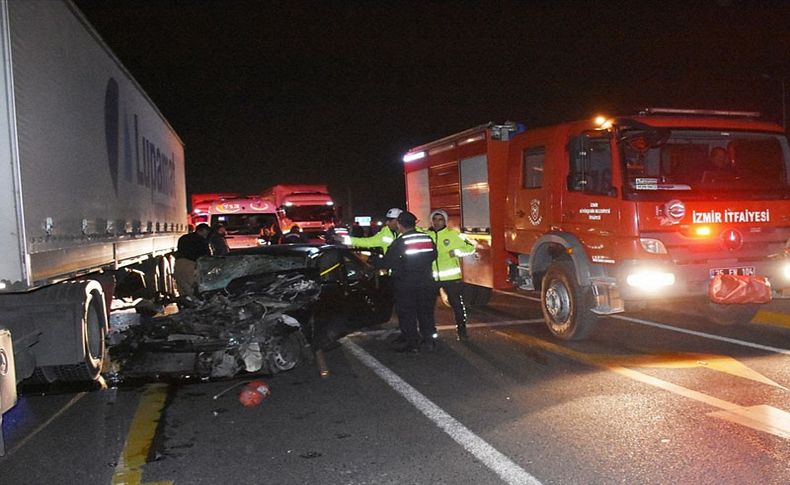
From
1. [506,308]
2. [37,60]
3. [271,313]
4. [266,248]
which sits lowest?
[506,308]

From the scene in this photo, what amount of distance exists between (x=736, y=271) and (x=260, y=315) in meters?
5.06

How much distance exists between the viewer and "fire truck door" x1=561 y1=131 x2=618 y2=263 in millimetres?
7992

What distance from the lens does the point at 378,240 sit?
9.06 meters

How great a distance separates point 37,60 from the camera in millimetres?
5957

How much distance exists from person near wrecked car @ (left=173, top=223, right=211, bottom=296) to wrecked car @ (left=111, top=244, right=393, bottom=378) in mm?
3655

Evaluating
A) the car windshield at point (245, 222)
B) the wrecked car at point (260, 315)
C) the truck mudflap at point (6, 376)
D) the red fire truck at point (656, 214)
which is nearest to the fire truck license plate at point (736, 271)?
the red fire truck at point (656, 214)

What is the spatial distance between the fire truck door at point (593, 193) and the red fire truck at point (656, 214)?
0.5 inches

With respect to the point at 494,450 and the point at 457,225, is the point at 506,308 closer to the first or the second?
the point at 457,225

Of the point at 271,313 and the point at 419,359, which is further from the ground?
the point at 271,313

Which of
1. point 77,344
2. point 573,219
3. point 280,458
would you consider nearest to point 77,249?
point 77,344

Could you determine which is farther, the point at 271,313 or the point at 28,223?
the point at 271,313

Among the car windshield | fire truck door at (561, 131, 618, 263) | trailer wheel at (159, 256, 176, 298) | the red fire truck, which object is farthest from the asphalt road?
the car windshield

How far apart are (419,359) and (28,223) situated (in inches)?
167

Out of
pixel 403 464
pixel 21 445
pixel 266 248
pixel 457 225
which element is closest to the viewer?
pixel 403 464
